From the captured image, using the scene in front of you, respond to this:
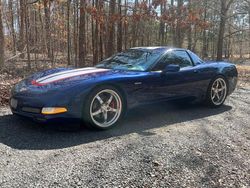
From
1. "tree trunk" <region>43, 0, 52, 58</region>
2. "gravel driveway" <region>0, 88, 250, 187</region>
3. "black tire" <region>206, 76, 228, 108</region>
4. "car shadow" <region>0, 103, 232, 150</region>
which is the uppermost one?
"tree trunk" <region>43, 0, 52, 58</region>

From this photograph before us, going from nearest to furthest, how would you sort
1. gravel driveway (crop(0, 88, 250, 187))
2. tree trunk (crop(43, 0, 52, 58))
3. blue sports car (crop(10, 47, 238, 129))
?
1. gravel driveway (crop(0, 88, 250, 187))
2. blue sports car (crop(10, 47, 238, 129))
3. tree trunk (crop(43, 0, 52, 58))

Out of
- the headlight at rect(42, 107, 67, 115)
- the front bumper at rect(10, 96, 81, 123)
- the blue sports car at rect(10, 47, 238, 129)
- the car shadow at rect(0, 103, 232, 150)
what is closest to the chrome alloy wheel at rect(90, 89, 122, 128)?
the blue sports car at rect(10, 47, 238, 129)

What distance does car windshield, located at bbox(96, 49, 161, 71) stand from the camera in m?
5.08

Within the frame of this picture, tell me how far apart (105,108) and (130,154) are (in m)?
1.08

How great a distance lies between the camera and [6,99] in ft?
19.1

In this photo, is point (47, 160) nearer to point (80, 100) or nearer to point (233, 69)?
point (80, 100)

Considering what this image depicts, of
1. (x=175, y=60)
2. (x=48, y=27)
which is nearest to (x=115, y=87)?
(x=175, y=60)

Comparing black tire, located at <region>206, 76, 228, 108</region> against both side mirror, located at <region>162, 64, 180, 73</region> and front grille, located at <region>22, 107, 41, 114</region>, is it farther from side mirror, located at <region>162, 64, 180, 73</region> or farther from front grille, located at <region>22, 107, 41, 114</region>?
front grille, located at <region>22, 107, 41, 114</region>

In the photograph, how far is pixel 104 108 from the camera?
4.39 metres

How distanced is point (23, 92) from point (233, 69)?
4.38 metres

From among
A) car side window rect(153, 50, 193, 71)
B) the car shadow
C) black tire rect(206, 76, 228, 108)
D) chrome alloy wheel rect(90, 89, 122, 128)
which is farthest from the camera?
black tire rect(206, 76, 228, 108)

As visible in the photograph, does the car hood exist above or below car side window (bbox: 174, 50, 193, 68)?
below

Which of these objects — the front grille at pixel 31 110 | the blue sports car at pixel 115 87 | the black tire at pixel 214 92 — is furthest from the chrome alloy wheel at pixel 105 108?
the black tire at pixel 214 92

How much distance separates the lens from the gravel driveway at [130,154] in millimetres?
2896
